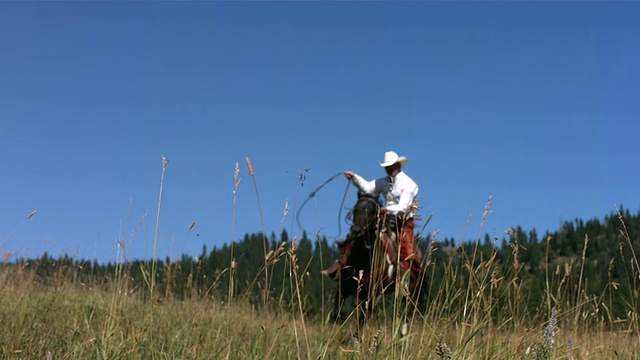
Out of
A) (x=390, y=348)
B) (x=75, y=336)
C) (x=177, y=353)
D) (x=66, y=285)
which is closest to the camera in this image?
(x=390, y=348)

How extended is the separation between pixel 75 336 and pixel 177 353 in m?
0.83

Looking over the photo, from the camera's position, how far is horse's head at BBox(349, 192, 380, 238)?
7.15m

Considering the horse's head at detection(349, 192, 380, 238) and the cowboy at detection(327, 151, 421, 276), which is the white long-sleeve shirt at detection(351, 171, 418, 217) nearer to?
the cowboy at detection(327, 151, 421, 276)

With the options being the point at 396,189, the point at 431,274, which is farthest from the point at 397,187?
the point at 431,274

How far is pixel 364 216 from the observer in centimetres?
719

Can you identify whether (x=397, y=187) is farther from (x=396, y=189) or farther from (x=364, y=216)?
(x=364, y=216)

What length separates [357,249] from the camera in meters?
7.50

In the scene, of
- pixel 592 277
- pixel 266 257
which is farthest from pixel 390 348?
pixel 592 277

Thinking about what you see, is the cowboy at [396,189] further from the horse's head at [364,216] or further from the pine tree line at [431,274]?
the pine tree line at [431,274]

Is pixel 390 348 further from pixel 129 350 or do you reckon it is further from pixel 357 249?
pixel 357 249

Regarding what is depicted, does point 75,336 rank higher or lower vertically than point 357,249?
lower

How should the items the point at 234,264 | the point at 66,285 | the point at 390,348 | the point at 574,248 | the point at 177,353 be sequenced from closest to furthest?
the point at 390,348 < the point at 234,264 < the point at 177,353 < the point at 66,285 < the point at 574,248

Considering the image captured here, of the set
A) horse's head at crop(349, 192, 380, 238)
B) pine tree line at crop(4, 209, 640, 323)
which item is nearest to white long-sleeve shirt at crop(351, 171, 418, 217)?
horse's head at crop(349, 192, 380, 238)

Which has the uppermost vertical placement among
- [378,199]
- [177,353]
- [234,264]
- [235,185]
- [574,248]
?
[574,248]
